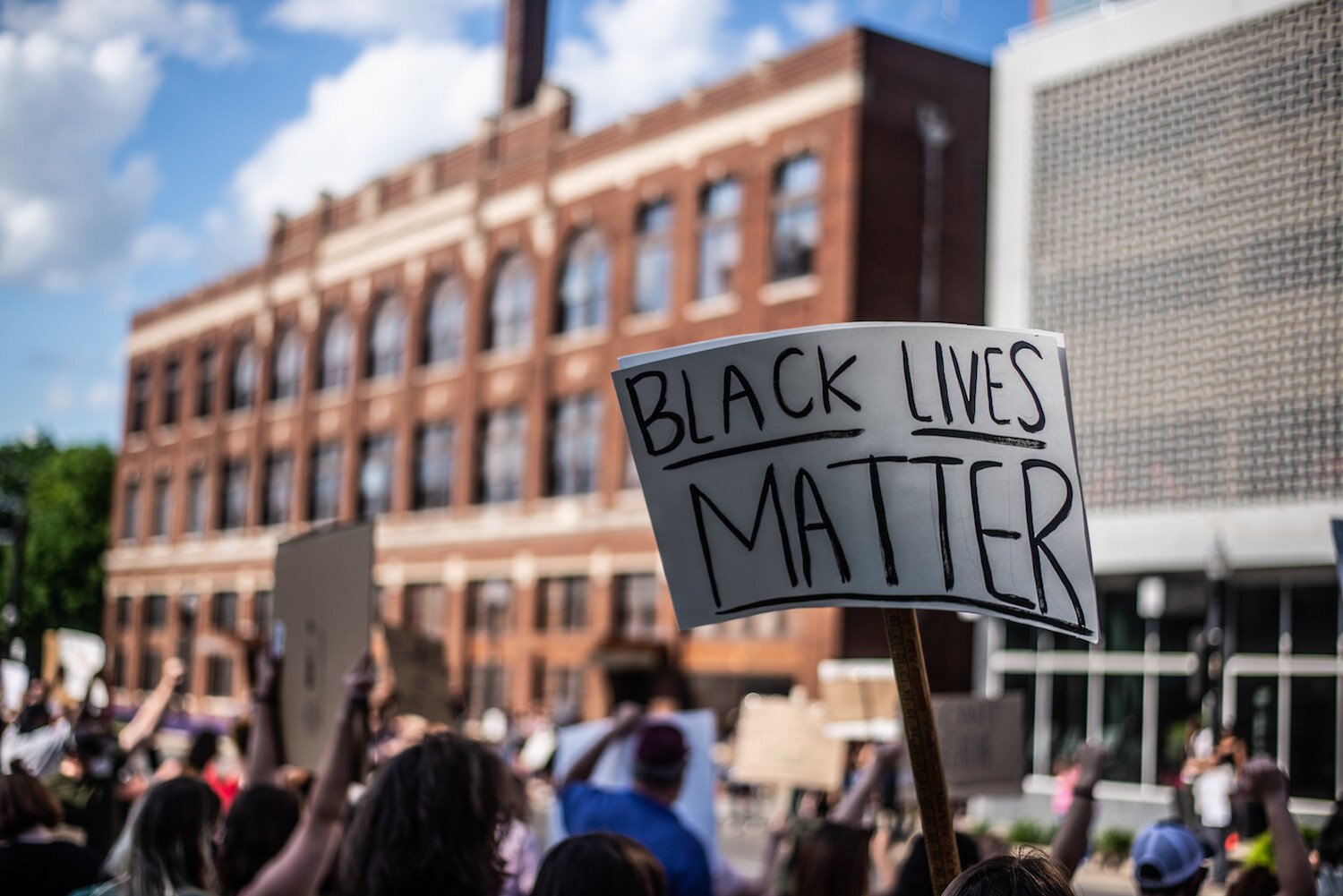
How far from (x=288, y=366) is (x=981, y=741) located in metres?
43.0

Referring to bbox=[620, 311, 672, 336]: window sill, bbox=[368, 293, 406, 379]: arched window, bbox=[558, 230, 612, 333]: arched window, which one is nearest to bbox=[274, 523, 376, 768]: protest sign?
bbox=[620, 311, 672, 336]: window sill

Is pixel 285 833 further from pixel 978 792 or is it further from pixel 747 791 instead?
pixel 747 791

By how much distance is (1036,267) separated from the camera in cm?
2634

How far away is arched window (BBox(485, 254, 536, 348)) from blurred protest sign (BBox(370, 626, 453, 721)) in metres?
28.4

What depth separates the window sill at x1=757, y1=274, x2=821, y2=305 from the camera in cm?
3095

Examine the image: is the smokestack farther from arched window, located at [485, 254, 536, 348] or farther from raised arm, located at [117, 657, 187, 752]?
raised arm, located at [117, 657, 187, 752]

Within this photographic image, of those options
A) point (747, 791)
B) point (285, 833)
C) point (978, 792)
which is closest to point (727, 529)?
point (285, 833)

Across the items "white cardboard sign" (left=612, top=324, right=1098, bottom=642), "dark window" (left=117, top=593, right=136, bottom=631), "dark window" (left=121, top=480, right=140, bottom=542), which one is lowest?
"dark window" (left=117, top=593, right=136, bottom=631)

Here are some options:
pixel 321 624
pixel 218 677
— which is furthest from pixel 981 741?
pixel 218 677

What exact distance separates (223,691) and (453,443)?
14.5m

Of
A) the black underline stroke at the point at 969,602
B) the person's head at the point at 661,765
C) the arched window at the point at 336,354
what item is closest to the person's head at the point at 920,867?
the person's head at the point at 661,765

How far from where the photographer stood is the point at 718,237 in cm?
3334

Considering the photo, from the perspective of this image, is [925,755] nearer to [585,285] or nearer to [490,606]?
[585,285]

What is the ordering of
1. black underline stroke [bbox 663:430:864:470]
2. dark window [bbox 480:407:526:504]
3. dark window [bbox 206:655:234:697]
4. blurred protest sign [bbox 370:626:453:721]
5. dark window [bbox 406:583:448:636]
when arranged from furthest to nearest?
1. dark window [bbox 206:655:234:697]
2. dark window [bbox 406:583:448:636]
3. dark window [bbox 480:407:526:504]
4. blurred protest sign [bbox 370:626:453:721]
5. black underline stroke [bbox 663:430:864:470]
